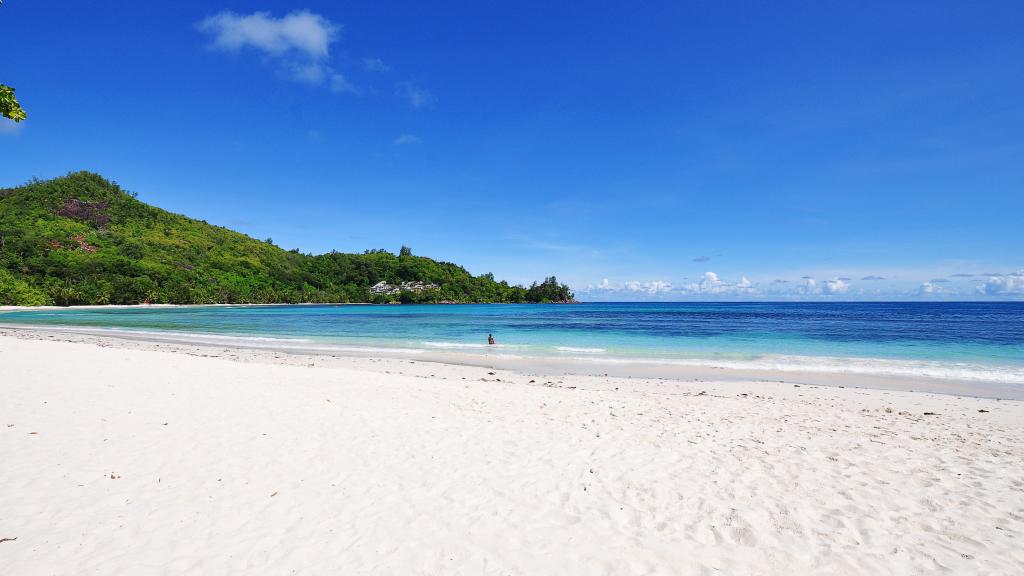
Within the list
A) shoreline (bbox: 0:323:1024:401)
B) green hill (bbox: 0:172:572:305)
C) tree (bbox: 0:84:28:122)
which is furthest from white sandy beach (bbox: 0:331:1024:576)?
green hill (bbox: 0:172:572:305)

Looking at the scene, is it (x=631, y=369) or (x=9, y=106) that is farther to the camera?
(x=631, y=369)

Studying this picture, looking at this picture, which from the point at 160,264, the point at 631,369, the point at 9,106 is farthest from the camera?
the point at 160,264

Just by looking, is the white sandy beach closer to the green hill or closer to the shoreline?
the shoreline

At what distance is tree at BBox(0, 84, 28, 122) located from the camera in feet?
17.5

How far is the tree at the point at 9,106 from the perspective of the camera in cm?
534

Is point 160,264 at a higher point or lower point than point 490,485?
higher

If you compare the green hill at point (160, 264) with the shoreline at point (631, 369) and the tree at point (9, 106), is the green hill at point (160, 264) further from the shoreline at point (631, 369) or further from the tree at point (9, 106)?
the tree at point (9, 106)

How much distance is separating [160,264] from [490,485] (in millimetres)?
144978

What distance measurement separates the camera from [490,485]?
5922mm

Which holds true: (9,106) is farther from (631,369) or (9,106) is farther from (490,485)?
(631,369)

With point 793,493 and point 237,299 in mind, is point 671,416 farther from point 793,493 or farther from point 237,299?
point 237,299

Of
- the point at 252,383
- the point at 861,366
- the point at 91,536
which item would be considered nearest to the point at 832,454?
the point at 91,536

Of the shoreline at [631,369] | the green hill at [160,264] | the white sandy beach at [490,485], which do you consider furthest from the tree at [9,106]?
the green hill at [160,264]

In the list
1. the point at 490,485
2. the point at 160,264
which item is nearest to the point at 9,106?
the point at 490,485
